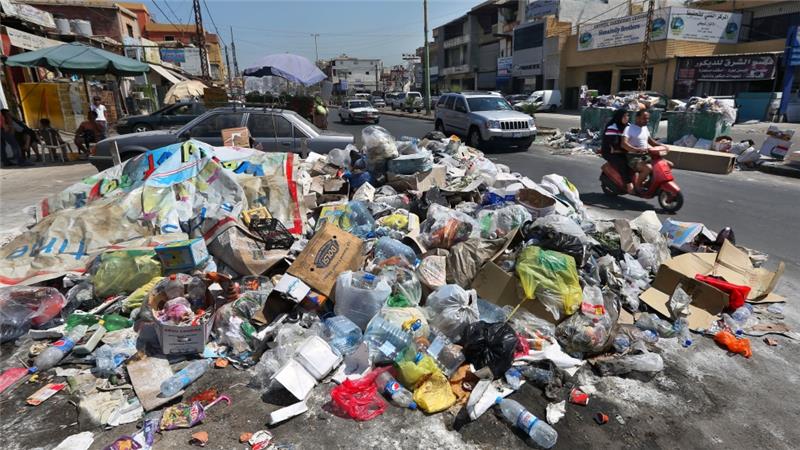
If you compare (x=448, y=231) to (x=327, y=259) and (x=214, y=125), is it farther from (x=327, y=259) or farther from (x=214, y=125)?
(x=214, y=125)

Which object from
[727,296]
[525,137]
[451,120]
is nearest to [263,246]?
[727,296]

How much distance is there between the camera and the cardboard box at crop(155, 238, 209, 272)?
13.4ft

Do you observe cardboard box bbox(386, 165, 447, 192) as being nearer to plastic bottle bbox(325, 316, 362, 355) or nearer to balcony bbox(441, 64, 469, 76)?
plastic bottle bbox(325, 316, 362, 355)

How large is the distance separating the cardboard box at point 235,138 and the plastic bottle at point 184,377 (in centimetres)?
515

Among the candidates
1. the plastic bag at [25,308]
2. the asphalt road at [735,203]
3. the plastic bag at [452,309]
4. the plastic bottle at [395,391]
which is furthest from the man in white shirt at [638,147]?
the plastic bag at [25,308]

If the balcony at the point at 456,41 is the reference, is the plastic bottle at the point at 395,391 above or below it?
below

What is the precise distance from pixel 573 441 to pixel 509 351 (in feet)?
2.22

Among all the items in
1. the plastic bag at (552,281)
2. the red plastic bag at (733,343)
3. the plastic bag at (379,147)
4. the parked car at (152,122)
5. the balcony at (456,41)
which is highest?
the balcony at (456,41)

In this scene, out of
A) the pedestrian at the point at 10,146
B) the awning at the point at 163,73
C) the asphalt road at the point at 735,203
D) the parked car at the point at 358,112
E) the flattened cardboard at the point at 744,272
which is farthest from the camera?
the awning at the point at 163,73

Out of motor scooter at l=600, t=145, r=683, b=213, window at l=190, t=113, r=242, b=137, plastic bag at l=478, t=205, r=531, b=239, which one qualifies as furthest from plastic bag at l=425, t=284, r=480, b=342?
window at l=190, t=113, r=242, b=137

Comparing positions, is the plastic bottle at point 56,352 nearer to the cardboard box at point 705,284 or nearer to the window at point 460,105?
the cardboard box at point 705,284

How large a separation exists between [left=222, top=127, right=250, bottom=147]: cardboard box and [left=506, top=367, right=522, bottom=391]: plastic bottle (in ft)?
20.4

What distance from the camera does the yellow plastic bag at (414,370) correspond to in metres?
3.00

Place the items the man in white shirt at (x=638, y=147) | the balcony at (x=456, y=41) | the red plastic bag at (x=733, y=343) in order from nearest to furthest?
1. the red plastic bag at (x=733, y=343)
2. the man in white shirt at (x=638, y=147)
3. the balcony at (x=456, y=41)
